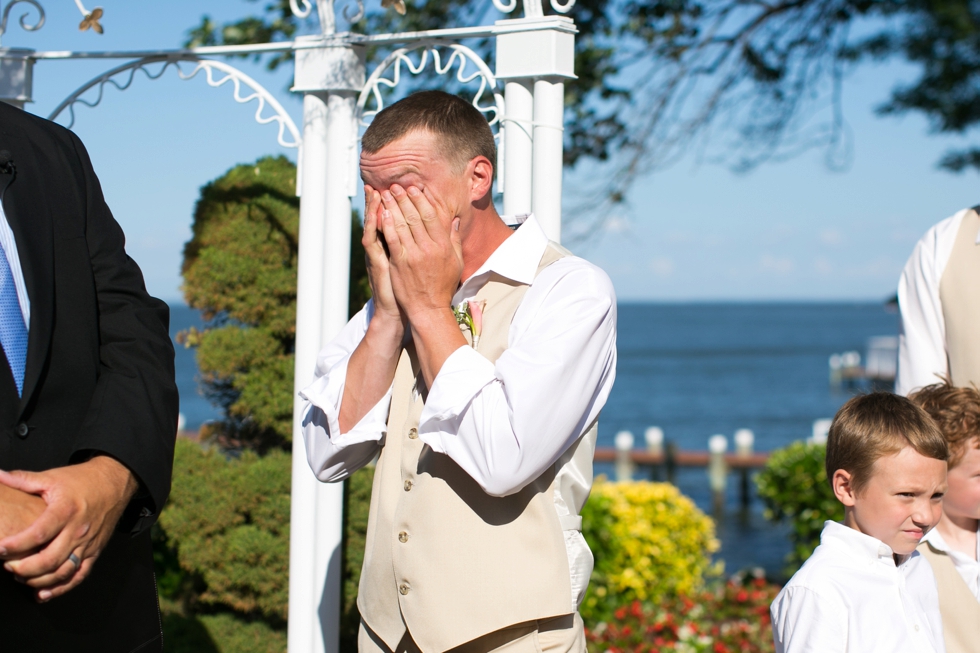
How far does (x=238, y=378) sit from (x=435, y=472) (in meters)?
2.52

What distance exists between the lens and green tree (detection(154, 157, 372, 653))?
14.0 ft

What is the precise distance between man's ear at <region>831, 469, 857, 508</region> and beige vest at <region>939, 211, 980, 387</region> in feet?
2.29

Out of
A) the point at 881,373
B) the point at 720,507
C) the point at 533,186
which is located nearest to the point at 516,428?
the point at 533,186

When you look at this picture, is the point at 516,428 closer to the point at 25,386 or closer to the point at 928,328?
the point at 25,386

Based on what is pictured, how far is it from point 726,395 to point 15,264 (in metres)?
63.5

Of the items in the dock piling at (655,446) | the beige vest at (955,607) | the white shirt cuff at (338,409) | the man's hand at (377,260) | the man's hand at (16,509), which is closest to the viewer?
the man's hand at (16,509)

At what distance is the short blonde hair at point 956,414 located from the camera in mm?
2637

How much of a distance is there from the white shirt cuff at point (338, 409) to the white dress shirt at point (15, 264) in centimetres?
74

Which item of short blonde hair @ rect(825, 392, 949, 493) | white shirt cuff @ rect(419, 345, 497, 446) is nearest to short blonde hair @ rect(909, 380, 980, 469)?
short blonde hair @ rect(825, 392, 949, 493)

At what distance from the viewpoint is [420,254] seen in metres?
2.09

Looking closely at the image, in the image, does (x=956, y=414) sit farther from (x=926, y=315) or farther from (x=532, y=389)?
(x=532, y=389)

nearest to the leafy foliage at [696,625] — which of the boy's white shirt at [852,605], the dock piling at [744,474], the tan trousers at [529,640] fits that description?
the boy's white shirt at [852,605]

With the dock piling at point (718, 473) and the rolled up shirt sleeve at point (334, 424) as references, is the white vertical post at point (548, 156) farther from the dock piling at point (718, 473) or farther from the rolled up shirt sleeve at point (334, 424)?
the dock piling at point (718, 473)

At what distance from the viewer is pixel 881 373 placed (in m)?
52.8
